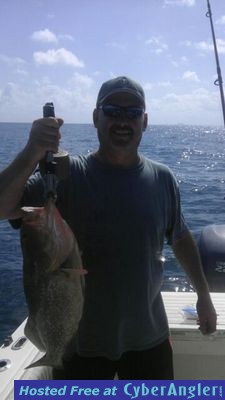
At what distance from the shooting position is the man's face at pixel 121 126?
2.81 meters

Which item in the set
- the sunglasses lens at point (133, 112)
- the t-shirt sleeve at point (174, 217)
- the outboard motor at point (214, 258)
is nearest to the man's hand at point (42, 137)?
the sunglasses lens at point (133, 112)

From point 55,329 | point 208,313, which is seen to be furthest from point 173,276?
point 55,329

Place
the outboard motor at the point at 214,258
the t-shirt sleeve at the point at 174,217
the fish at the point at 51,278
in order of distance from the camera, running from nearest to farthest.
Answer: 1. the fish at the point at 51,278
2. the t-shirt sleeve at the point at 174,217
3. the outboard motor at the point at 214,258

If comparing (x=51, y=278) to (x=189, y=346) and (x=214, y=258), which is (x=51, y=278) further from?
(x=214, y=258)

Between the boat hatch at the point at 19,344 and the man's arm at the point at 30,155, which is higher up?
the man's arm at the point at 30,155

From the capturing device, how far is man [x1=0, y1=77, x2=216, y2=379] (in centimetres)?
279

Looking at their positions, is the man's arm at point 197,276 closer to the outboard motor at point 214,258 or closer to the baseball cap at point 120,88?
the baseball cap at point 120,88

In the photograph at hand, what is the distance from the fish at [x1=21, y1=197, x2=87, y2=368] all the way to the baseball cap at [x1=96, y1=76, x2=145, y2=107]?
1.05 meters

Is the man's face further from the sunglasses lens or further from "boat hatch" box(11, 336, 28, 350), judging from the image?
"boat hatch" box(11, 336, 28, 350)

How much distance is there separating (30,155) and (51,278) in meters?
0.60

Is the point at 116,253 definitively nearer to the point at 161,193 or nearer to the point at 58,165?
the point at 161,193

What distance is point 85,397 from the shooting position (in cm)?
280

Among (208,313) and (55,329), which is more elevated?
(55,329)

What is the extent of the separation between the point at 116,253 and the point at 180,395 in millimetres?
1059
